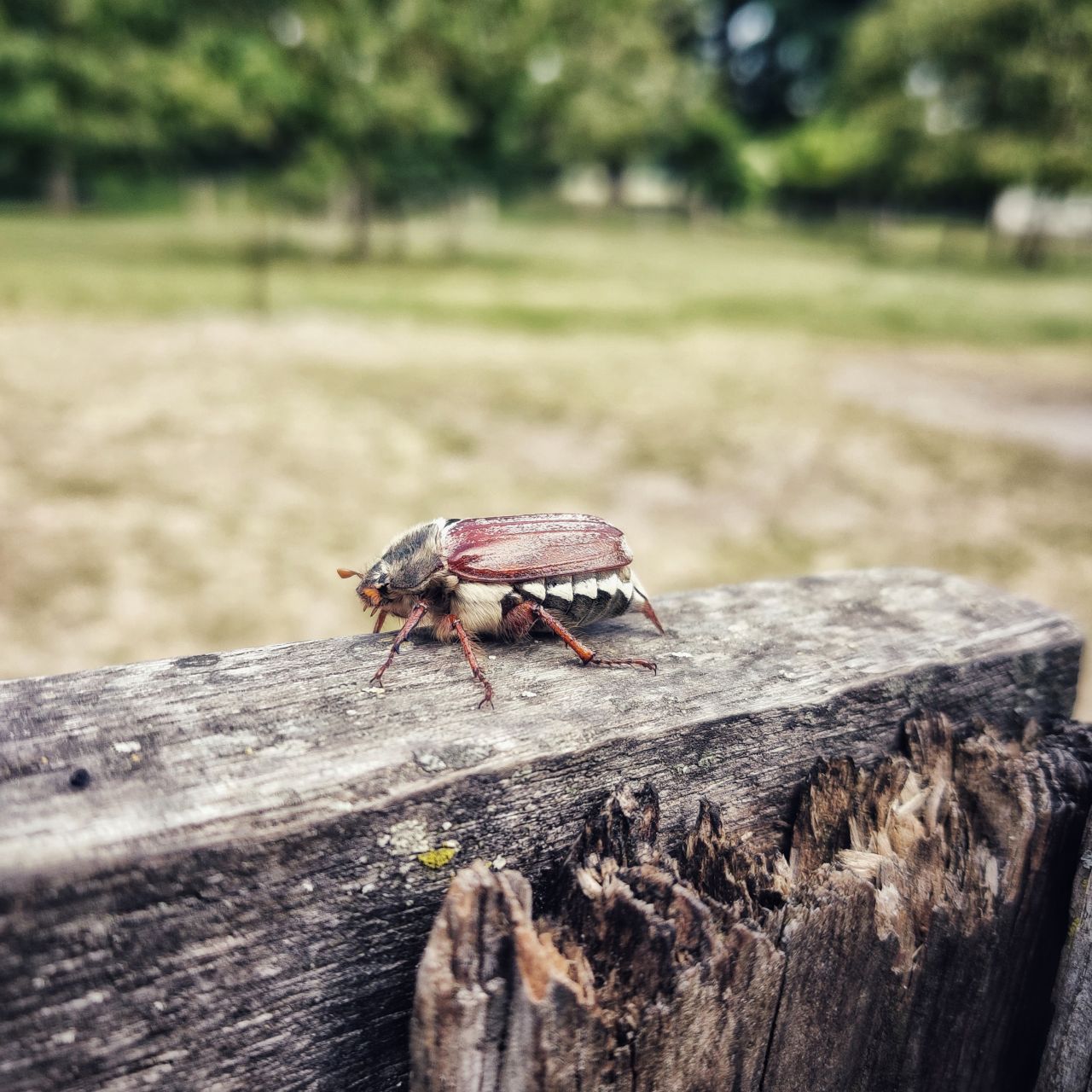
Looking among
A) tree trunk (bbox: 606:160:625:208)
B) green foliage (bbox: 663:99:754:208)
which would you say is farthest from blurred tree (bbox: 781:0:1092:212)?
tree trunk (bbox: 606:160:625:208)

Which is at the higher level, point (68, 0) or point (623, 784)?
point (68, 0)

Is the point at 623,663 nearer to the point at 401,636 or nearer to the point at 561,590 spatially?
the point at 561,590

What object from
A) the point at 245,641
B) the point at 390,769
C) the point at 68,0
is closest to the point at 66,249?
the point at 68,0

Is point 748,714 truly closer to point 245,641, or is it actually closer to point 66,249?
point 245,641

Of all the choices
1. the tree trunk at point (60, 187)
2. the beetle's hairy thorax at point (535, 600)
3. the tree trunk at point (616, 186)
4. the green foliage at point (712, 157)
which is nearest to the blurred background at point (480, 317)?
the tree trunk at point (60, 187)

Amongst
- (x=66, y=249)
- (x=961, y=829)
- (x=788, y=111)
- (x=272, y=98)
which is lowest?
(x=961, y=829)

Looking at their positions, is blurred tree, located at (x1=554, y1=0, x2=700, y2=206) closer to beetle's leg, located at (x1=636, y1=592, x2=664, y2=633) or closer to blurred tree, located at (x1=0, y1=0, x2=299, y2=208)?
blurred tree, located at (x1=0, y1=0, x2=299, y2=208)
